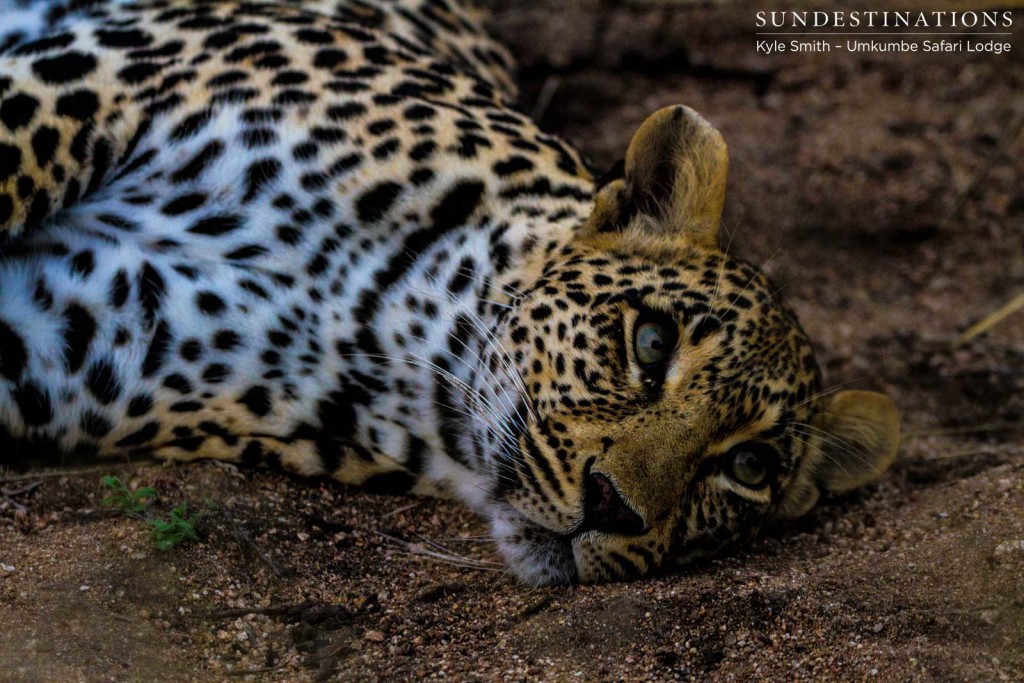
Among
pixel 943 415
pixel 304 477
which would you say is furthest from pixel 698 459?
pixel 943 415

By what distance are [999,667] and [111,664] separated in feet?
8.56

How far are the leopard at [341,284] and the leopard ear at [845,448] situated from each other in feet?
0.05

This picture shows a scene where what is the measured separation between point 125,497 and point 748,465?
7.58 feet

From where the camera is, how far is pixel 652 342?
400 cm

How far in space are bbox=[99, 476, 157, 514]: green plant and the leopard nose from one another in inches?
63.0

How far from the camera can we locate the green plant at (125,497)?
159 inches

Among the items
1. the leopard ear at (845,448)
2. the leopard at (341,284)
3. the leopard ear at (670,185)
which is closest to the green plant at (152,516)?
the leopard at (341,284)

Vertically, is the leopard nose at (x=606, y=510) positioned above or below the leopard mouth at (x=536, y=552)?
above

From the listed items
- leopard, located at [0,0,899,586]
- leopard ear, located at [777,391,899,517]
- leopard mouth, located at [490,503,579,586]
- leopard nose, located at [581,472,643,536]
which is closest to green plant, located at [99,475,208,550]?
leopard, located at [0,0,899,586]

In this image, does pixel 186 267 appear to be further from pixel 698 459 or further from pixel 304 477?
pixel 698 459

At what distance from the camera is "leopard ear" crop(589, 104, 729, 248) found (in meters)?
4.21

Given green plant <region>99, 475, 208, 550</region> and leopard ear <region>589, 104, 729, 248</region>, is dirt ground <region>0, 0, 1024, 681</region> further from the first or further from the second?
leopard ear <region>589, 104, 729, 248</region>

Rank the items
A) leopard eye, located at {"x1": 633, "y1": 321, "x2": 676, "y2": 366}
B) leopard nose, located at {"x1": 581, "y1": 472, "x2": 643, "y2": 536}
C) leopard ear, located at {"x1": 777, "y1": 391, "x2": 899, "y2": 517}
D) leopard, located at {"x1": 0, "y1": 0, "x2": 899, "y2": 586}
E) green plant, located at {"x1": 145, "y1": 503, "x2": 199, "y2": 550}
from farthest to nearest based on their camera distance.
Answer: leopard ear, located at {"x1": 777, "y1": 391, "x2": 899, "y2": 517}
leopard, located at {"x1": 0, "y1": 0, "x2": 899, "y2": 586}
leopard eye, located at {"x1": 633, "y1": 321, "x2": 676, "y2": 366}
green plant, located at {"x1": 145, "y1": 503, "x2": 199, "y2": 550}
leopard nose, located at {"x1": 581, "y1": 472, "x2": 643, "y2": 536}

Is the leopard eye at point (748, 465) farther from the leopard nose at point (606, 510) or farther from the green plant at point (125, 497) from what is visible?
the green plant at point (125, 497)
